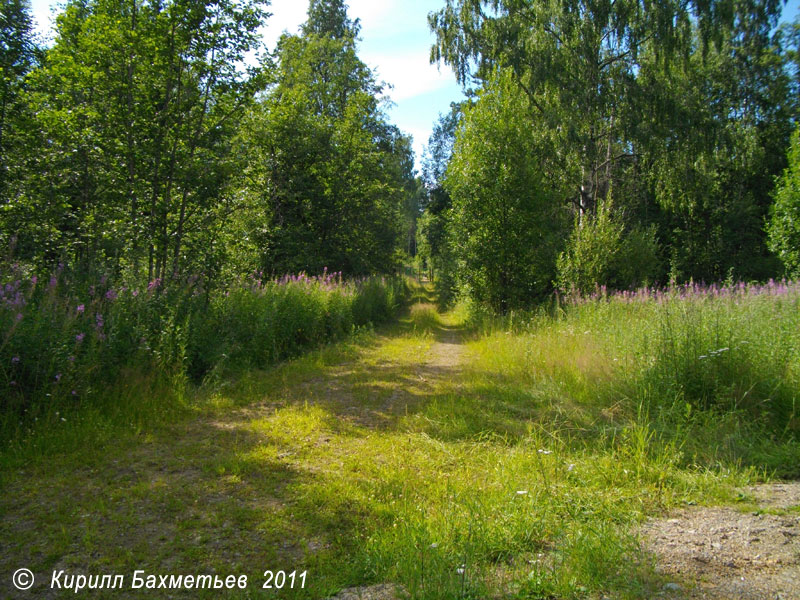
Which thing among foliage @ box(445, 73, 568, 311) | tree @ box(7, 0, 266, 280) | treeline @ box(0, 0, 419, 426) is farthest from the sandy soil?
foliage @ box(445, 73, 568, 311)

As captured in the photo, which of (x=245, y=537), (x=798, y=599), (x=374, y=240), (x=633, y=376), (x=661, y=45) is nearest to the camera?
(x=798, y=599)

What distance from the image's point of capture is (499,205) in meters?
13.4

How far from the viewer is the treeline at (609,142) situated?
1355 centimetres

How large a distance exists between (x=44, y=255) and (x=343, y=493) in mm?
7810

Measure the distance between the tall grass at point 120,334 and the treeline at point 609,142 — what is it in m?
6.99

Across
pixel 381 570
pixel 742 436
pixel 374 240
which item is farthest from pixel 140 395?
pixel 374 240

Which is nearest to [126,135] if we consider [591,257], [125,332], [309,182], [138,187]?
[138,187]

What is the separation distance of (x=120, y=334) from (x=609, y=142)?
19.8 meters

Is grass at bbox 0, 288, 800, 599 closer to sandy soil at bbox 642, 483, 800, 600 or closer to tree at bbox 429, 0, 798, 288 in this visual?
sandy soil at bbox 642, 483, 800, 600

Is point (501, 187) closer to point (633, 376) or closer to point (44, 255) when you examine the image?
point (633, 376)

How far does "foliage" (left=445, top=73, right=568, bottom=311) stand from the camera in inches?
527

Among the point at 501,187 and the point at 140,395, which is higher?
the point at 501,187

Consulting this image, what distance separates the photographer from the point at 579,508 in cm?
316

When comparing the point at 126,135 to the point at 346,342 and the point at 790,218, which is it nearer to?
the point at 346,342
